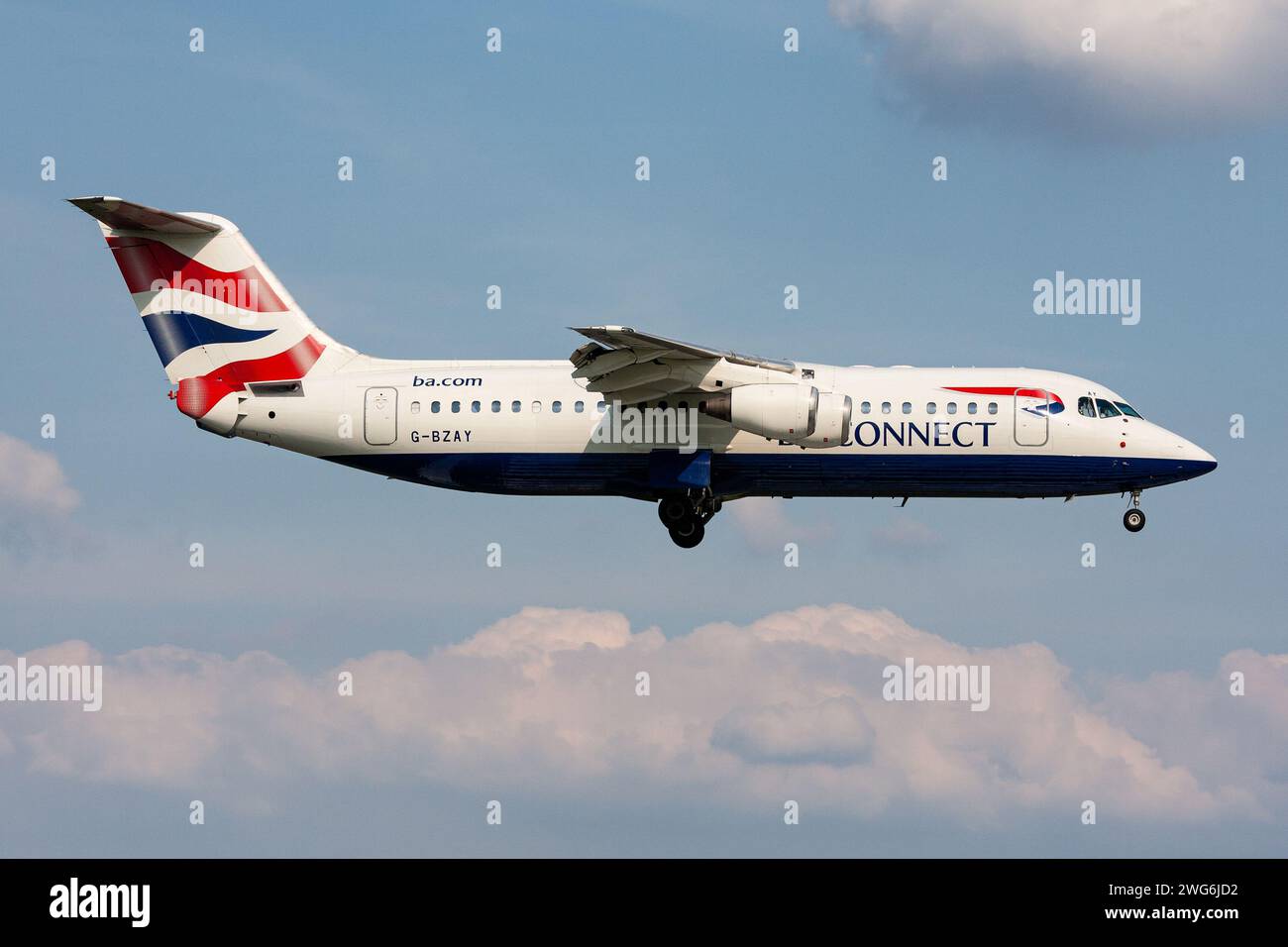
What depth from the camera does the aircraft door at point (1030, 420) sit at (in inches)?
1383

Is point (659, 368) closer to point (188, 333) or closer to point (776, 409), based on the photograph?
point (776, 409)

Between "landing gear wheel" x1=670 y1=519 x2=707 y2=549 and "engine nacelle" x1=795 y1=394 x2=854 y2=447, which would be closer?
"engine nacelle" x1=795 y1=394 x2=854 y2=447

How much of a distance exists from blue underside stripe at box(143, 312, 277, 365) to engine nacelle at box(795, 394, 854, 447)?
36.4 feet

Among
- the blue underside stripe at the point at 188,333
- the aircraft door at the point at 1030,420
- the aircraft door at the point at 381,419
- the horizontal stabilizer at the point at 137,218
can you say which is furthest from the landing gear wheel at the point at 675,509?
the horizontal stabilizer at the point at 137,218

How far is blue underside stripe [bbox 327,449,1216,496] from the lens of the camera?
35.2 m

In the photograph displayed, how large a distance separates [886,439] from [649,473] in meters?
4.54

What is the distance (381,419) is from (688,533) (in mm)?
6359

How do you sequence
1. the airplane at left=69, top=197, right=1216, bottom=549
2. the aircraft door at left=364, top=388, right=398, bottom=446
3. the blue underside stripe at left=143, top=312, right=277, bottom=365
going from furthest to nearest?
the blue underside stripe at left=143, top=312, right=277, bottom=365 < the aircraft door at left=364, top=388, right=398, bottom=446 < the airplane at left=69, top=197, right=1216, bottom=549

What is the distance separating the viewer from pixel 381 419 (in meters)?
35.8

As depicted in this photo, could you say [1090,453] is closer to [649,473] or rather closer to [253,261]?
Answer: [649,473]

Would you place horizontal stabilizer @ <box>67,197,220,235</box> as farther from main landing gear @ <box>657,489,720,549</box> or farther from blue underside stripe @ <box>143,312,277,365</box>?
main landing gear @ <box>657,489,720,549</box>

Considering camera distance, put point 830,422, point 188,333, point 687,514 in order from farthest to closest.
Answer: point 188,333 → point 687,514 → point 830,422

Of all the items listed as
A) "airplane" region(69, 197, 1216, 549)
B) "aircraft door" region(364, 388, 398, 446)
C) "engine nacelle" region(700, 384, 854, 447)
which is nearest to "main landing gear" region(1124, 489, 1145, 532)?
"airplane" region(69, 197, 1216, 549)

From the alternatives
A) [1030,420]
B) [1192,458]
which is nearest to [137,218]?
[1030,420]
